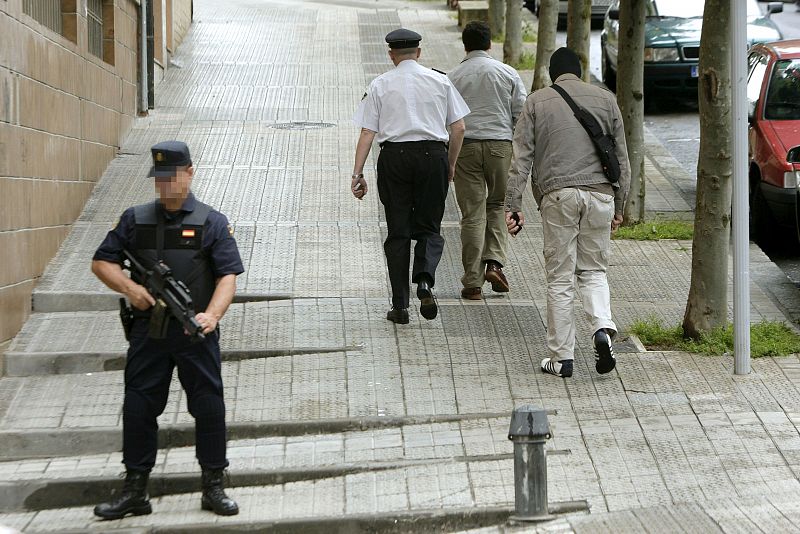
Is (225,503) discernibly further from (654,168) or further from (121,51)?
(654,168)

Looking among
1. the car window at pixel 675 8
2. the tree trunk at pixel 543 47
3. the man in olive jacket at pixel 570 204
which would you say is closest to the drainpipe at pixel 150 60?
the tree trunk at pixel 543 47

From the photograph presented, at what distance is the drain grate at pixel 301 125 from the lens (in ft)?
48.1

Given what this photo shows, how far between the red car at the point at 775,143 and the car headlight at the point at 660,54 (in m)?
4.97

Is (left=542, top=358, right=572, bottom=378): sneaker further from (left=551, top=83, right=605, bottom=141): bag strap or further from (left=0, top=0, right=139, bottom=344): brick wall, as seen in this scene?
(left=0, top=0, right=139, bottom=344): brick wall

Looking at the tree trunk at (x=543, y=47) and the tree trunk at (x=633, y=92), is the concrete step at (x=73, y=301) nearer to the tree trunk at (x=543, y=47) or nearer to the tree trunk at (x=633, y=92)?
the tree trunk at (x=633, y=92)

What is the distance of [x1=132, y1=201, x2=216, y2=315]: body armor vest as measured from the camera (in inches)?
229

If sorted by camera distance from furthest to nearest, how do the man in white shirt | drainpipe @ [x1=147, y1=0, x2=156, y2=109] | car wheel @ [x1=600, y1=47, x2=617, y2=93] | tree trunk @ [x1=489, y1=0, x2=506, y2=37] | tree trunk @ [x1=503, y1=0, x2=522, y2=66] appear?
1. tree trunk @ [x1=489, y1=0, x2=506, y2=37]
2. tree trunk @ [x1=503, y1=0, x2=522, y2=66]
3. car wheel @ [x1=600, y1=47, x2=617, y2=93]
4. drainpipe @ [x1=147, y1=0, x2=156, y2=109]
5. the man in white shirt

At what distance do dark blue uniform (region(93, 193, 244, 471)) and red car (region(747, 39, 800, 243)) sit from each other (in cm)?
672

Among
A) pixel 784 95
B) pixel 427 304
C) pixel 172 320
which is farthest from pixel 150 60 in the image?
pixel 172 320

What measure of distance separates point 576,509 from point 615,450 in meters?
0.71

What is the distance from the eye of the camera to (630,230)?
1130 cm

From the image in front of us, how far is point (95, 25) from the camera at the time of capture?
1245 cm

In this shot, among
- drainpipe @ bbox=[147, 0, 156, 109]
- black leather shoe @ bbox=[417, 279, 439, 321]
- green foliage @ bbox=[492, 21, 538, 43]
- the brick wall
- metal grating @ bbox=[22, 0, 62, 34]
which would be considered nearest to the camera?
the brick wall

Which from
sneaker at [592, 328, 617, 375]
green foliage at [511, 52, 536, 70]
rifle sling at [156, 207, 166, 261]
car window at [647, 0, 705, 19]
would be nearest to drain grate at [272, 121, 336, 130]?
green foliage at [511, 52, 536, 70]
